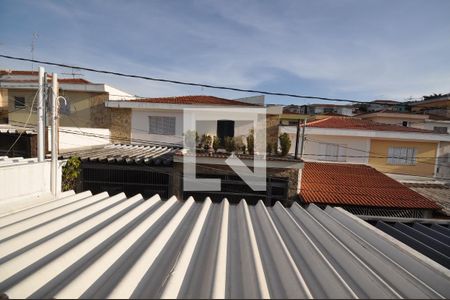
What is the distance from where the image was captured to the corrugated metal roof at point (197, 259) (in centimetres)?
177

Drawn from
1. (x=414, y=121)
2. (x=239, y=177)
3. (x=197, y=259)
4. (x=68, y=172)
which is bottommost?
(x=239, y=177)

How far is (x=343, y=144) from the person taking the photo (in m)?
18.9

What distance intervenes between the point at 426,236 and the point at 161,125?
15116mm

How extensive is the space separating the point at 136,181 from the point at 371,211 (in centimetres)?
989

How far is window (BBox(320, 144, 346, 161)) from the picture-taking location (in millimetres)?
18828

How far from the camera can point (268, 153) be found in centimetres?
1120

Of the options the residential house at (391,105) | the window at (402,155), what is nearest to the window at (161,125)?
the residential house at (391,105)

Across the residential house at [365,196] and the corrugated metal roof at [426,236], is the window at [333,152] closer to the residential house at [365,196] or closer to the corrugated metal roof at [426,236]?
the residential house at [365,196]

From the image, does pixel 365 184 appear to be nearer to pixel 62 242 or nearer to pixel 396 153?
pixel 396 153

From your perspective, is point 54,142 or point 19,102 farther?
point 19,102

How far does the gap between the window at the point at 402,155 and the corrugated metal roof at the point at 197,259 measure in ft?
61.6

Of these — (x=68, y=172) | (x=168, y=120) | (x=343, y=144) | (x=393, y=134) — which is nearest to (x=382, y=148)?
(x=393, y=134)

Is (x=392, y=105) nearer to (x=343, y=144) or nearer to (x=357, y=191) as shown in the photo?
(x=357, y=191)

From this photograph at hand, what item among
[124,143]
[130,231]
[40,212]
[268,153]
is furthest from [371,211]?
[124,143]
